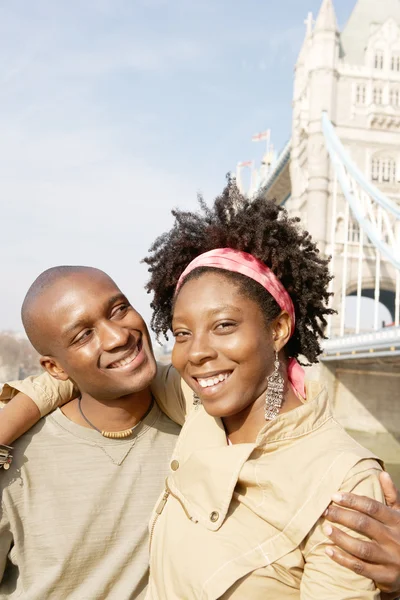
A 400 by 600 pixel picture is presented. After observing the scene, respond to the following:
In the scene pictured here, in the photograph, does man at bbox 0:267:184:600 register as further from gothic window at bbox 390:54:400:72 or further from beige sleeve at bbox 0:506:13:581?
gothic window at bbox 390:54:400:72

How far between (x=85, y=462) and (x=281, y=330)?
2.68 feet

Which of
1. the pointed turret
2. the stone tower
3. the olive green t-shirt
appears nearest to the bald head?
the olive green t-shirt

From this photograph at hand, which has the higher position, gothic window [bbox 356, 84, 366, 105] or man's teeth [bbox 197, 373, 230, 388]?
gothic window [bbox 356, 84, 366, 105]

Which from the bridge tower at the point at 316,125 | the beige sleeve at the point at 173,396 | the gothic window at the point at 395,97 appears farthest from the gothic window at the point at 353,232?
the beige sleeve at the point at 173,396

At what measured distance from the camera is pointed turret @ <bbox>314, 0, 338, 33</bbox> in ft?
93.0

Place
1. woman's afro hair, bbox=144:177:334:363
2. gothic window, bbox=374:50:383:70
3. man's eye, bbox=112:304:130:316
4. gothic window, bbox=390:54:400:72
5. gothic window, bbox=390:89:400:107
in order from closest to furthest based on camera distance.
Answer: woman's afro hair, bbox=144:177:334:363 → man's eye, bbox=112:304:130:316 → gothic window, bbox=390:89:400:107 → gothic window, bbox=374:50:383:70 → gothic window, bbox=390:54:400:72

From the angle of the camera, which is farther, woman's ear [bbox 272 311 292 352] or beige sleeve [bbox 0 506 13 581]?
beige sleeve [bbox 0 506 13 581]

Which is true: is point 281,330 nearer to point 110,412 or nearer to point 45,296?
point 110,412

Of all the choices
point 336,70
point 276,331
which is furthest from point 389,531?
point 336,70

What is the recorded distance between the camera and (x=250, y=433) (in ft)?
6.15

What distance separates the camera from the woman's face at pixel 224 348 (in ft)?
5.90

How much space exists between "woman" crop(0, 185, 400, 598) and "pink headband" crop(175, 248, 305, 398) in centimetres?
1

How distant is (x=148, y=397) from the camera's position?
2393 mm

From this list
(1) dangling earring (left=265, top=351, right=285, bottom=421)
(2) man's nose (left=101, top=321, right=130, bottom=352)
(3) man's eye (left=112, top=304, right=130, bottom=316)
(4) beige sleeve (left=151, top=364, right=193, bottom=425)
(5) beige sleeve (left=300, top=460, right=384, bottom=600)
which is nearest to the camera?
(5) beige sleeve (left=300, top=460, right=384, bottom=600)
